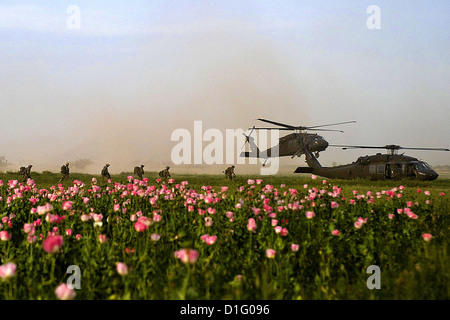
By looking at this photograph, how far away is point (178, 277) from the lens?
4059mm

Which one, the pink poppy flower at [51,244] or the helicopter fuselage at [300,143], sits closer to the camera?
the pink poppy flower at [51,244]

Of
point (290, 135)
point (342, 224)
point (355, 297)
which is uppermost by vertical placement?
point (290, 135)

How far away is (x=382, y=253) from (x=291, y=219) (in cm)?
177

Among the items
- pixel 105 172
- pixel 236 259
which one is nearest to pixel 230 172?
pixel 105 172

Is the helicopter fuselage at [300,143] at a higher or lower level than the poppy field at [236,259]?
higher

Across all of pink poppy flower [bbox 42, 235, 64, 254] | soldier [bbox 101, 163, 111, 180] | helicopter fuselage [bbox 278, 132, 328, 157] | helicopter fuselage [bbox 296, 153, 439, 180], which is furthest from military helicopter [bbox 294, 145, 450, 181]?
pink poppy flower [bbox 42, 235, 64, 254]

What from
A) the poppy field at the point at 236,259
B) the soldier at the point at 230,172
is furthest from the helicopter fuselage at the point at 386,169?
the poppy field at the point at 236,259

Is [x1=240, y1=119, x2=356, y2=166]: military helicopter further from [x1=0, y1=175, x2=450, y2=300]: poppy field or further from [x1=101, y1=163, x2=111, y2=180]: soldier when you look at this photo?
[x1=0, y1=175, x2=450, y2=300]: poppy field

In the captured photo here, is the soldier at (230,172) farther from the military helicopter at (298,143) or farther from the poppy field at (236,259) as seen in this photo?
the poppy field at (236,259)

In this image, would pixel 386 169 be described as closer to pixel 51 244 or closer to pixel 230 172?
pixel 230 172

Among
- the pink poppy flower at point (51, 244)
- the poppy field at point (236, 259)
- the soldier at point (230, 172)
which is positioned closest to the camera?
the pink poppy flower at point (51, 244)

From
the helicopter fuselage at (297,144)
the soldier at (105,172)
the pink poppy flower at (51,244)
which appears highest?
the helicopter fuselage at (297,144)
